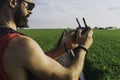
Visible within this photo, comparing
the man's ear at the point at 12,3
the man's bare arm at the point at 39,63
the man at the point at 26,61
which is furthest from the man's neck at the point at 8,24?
the man's bare arm at the point at 39,63

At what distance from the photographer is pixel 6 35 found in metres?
3.28

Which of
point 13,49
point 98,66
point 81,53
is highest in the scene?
point 13,49

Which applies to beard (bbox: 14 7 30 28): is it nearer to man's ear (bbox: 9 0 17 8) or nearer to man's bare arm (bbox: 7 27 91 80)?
man's ear (bbox: 9 0 17 8)

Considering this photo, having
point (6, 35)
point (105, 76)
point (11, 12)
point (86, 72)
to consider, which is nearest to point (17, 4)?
point (11, 12)

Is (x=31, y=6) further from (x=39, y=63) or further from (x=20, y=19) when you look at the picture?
(x=39, y=63)

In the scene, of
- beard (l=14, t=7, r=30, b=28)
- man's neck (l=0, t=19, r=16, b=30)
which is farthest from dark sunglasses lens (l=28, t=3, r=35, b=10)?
man's neck (l=0, t=19, r=16, b=30)

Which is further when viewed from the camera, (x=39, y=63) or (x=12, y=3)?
(x=12, y=3)

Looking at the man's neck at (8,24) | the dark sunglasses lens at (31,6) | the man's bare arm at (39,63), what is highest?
the dark sunglasses lens at (31,6)

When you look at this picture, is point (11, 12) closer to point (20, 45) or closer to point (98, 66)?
point (20, 45)

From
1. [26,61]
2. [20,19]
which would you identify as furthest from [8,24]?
[26,61]

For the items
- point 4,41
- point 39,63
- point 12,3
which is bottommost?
point 39,63

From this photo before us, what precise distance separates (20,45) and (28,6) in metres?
0.54

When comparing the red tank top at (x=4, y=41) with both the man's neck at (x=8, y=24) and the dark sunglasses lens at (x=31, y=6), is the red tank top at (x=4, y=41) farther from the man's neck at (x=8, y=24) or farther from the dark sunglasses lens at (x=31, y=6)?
the dark sunglasses lens at (x=31, y=6)

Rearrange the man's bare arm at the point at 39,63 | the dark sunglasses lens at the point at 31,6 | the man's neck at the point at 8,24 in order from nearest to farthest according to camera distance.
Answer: the man's bare arm at the point at 39,63 → the man's neck at the point at 8,24 → the dark sunglasses lens at the point at 31,6
